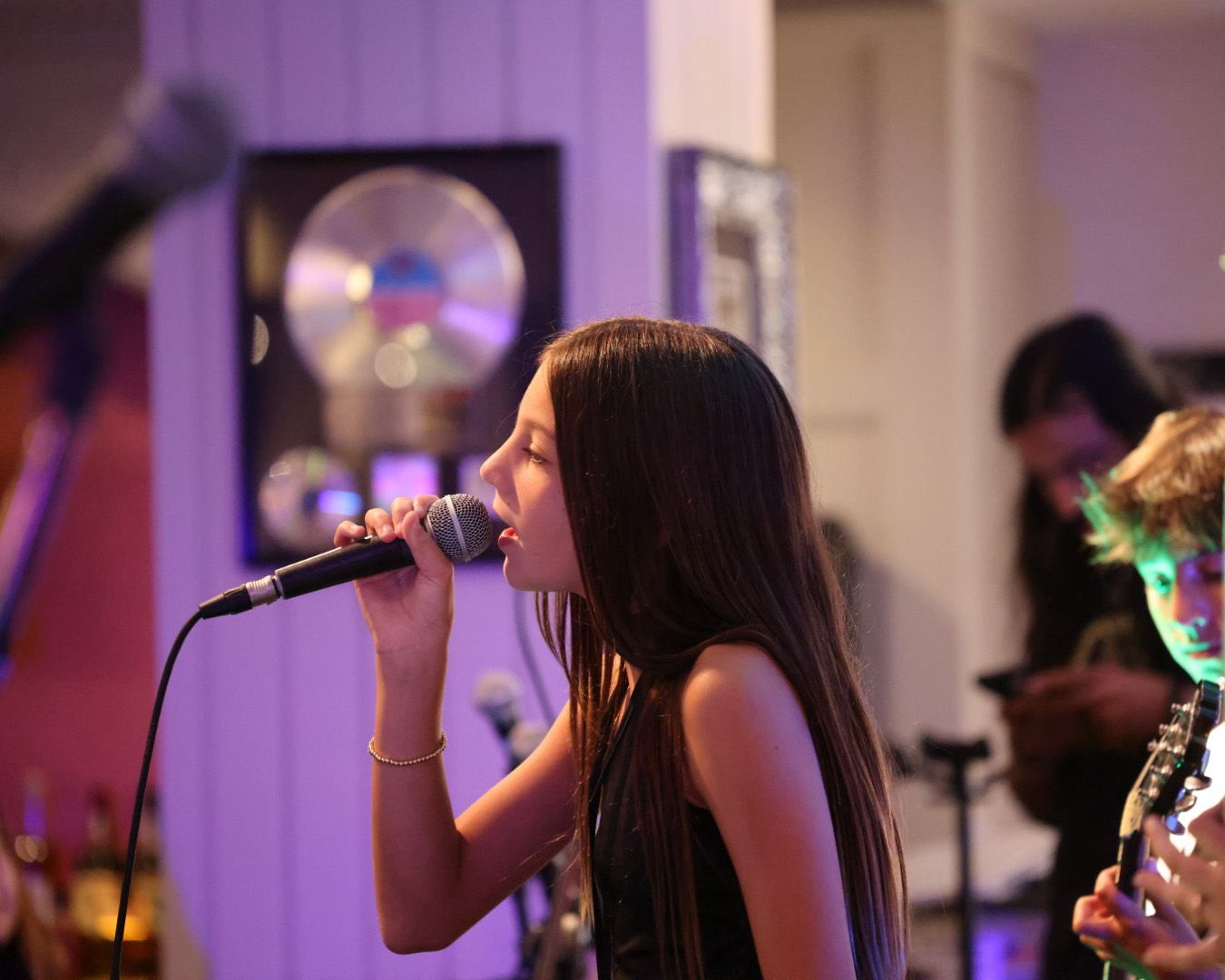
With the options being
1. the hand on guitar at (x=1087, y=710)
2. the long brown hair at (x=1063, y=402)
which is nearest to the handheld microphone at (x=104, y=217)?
the hand on guitar at (x=1087, y=710)

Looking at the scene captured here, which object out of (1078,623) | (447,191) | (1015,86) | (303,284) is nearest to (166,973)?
(303,284)

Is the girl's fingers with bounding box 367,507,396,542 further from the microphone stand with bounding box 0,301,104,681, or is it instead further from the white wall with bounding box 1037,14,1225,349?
the white wall with bounding box 1037,14,1225,349

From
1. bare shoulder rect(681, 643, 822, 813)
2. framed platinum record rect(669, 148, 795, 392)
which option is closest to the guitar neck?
bare shoulder rect(681, 643, 822, 813)

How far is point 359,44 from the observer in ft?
8.77

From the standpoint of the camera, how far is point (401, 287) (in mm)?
2637

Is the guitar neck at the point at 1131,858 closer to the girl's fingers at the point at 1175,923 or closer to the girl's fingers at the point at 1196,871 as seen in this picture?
A: the girl's fingers at the point at 1175,923

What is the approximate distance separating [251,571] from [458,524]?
1.48 meters

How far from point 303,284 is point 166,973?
1.36 meters

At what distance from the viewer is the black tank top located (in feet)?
3.60

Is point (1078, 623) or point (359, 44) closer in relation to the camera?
point (1078, 623)

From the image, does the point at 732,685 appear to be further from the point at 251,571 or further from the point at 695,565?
the point at 251,571

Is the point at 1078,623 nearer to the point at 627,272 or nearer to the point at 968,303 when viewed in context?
the point at 627,272

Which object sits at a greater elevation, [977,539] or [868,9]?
[868,9]

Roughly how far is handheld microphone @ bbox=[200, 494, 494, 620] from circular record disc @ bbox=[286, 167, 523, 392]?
1356 mm
